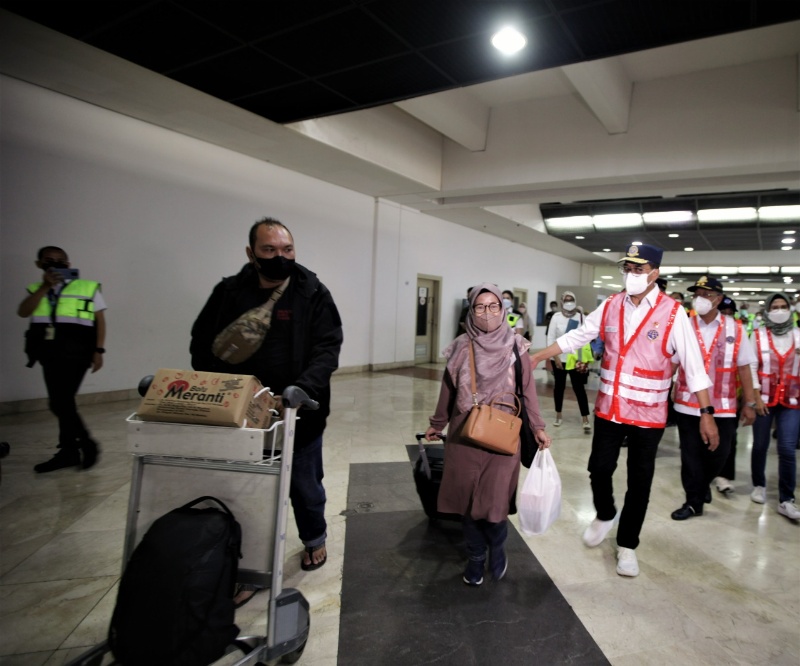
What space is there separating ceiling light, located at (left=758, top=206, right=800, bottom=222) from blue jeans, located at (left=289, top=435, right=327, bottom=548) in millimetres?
10518

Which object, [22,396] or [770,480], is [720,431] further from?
[22,396]

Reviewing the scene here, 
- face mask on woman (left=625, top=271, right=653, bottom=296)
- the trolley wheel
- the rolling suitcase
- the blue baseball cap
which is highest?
the blue baseball cap

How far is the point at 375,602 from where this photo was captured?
203cm

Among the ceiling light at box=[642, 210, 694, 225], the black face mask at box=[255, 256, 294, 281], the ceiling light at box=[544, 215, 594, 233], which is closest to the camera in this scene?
the black face mask at box=[255, 256, 294, 281]

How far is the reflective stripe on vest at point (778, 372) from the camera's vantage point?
3.11m

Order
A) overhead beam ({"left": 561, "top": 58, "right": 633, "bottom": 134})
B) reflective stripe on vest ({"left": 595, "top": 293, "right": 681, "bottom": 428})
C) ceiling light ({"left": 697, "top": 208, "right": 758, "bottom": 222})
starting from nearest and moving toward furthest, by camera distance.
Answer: reflective stripe on vest ({"left": 595, "top": 293, "right": 681, "bottom": 428}), overhead beam ({"left": 561, "top": 58, "right": 633, "bottom": 134}), ceiling light ({"left": 697, "top": 208, "right": 758, "bottom": 222})

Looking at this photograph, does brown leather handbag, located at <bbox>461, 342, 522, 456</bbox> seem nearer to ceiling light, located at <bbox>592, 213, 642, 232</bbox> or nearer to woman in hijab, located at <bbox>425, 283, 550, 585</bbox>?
woman in hijab, located at <bbox>425, 283, 550, 585</bbox>

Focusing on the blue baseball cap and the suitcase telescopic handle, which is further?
the blue baseball cap

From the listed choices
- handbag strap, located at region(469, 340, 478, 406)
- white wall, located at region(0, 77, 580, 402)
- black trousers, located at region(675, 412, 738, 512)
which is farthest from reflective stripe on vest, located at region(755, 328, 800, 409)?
white wall, located at region(0, 77, 580, 402)

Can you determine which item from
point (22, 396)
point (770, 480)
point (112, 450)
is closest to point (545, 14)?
point (770, 480)

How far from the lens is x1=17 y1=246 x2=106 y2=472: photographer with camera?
3.43 m

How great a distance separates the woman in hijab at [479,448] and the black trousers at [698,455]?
1.40 meters

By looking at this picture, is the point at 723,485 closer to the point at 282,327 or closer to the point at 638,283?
the point at 638,283

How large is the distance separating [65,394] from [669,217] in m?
11.1
